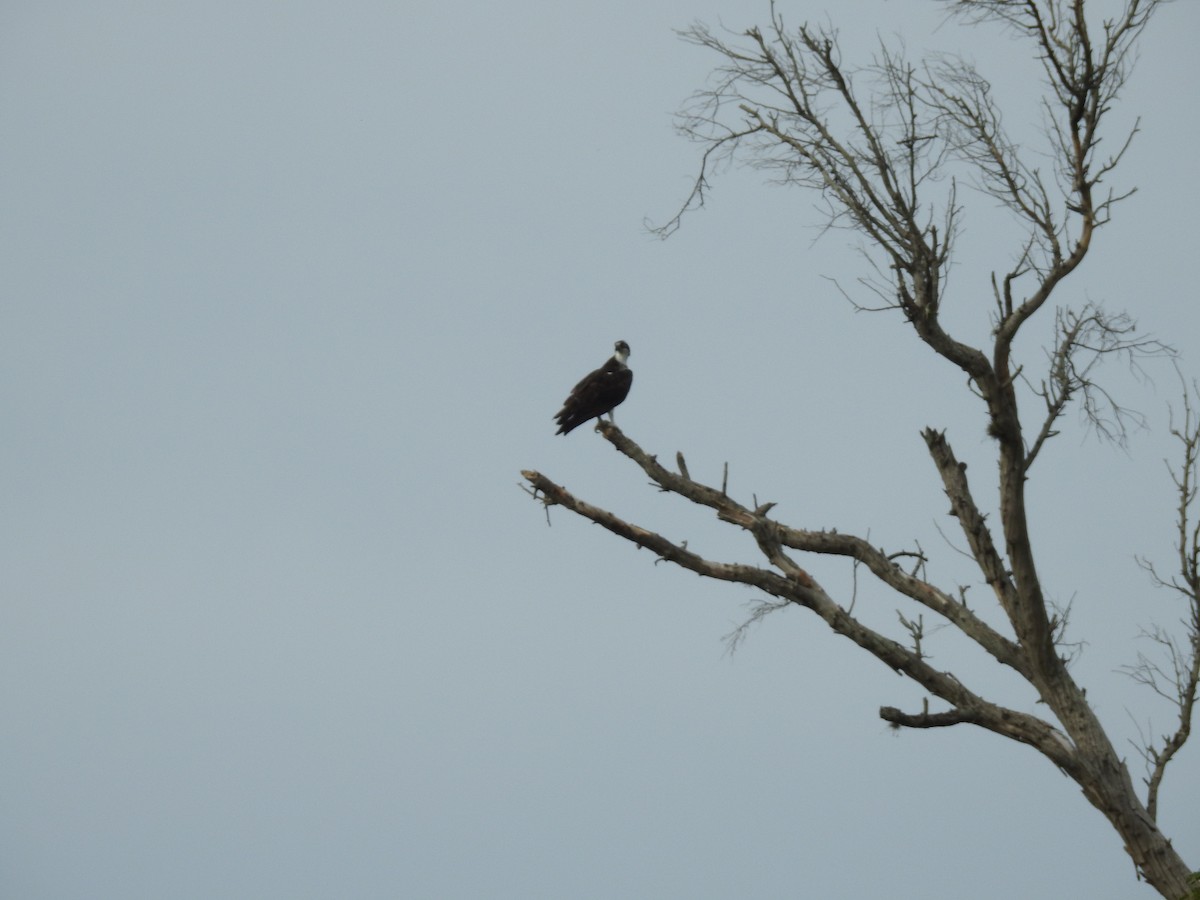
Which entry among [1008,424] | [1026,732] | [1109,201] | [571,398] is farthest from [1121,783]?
[571,398]

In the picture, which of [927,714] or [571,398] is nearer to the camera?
[927,714]

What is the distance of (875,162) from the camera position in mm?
9578

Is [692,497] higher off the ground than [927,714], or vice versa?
[692,497]

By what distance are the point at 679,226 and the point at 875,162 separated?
1.88 m

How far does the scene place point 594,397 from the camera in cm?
1299

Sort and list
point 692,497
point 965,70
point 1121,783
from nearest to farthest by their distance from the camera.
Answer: point 1121,783, point 965,70, point 692,497

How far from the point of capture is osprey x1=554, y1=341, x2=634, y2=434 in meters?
12.9

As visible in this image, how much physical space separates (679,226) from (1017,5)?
316 centimetres

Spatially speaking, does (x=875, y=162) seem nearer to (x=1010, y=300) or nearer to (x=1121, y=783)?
(x=1010, y=300)

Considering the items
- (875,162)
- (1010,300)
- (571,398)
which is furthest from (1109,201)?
(571,398)

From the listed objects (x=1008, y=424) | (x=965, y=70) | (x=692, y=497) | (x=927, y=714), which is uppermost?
(x=965, y=70)

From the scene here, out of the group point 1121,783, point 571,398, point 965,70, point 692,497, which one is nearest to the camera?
point 1121,783

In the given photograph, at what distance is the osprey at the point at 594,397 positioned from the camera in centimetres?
1291

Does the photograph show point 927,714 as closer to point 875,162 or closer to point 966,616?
point 966,616
